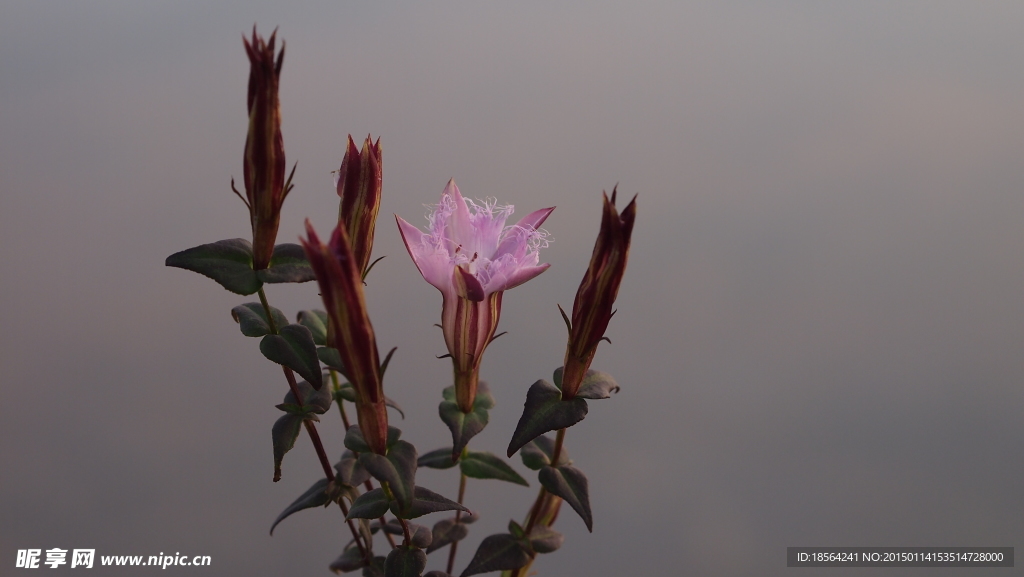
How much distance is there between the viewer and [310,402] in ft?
1.72

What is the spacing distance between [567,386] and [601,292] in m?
0.07

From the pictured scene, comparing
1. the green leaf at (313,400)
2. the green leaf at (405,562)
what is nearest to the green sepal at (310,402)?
the green leaf at (313,400)

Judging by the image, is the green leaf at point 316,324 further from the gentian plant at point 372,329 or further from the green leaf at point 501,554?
the green leaf at point 501,554

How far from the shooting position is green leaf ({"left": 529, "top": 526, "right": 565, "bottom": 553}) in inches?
23.2

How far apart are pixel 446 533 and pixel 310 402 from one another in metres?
0.16

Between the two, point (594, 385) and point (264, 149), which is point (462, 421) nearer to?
point (594, 385)

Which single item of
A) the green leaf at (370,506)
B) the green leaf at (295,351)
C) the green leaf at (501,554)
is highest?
the green leaf at (295,351)

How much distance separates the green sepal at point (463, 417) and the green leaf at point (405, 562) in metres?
0.06

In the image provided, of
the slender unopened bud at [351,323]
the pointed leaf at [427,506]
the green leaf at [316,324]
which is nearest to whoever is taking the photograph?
the slender unopened bud at [351,323]

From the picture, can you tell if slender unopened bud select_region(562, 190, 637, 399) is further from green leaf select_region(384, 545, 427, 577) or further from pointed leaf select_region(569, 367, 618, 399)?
green leaf select_region(384, 545, 427, 577)

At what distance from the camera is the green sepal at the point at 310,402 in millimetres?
508

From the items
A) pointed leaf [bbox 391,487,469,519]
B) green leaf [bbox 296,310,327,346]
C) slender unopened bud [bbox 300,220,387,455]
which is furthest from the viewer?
green leaf [bbox 296,310,327,346]

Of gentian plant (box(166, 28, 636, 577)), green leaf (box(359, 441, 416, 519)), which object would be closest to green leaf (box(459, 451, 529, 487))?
gentian plant (box(166, 28, 636, 577))

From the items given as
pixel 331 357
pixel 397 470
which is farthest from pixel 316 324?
pixel 397 470
